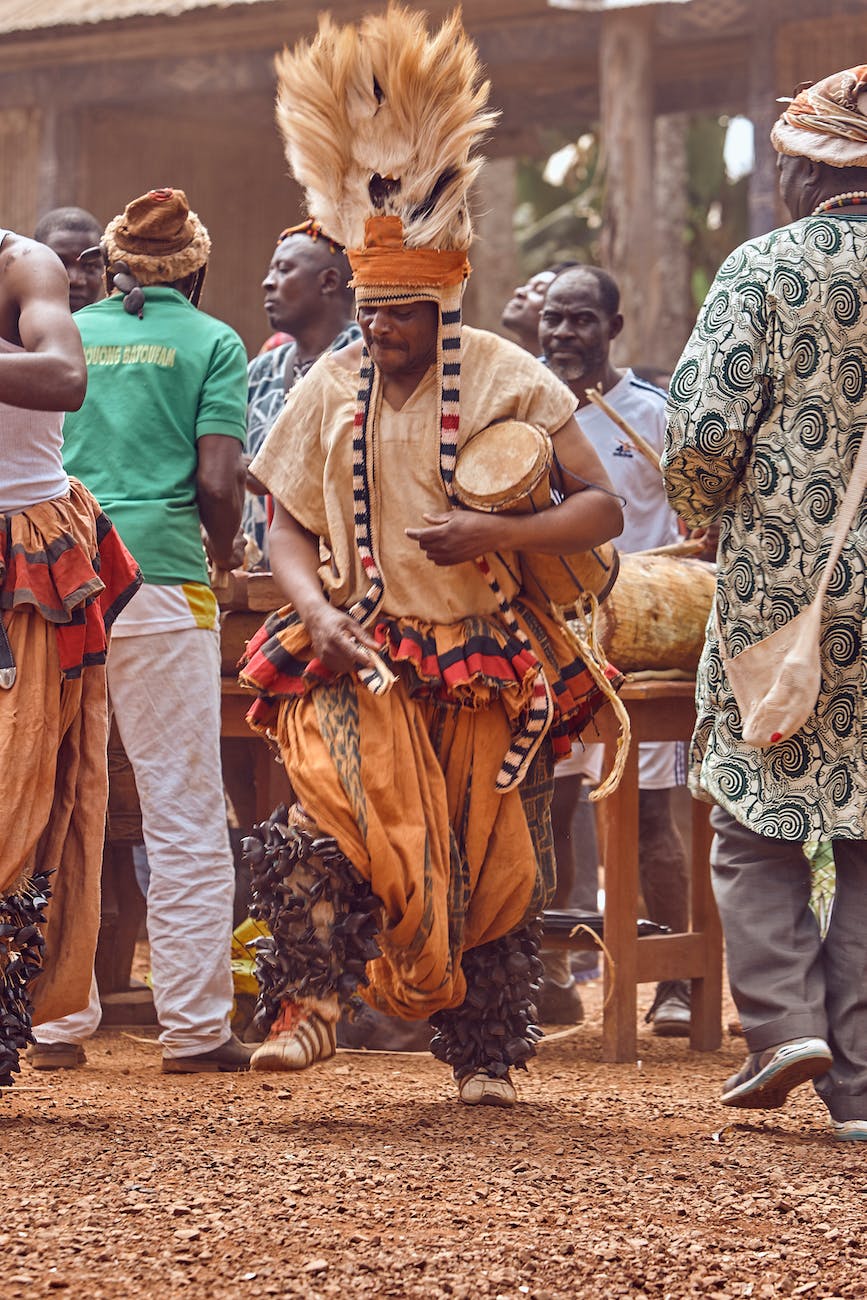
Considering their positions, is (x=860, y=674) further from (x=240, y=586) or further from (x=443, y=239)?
(x=240, y=586)

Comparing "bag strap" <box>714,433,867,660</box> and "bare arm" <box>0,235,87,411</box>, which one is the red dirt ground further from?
"bare arm" <box>0,235,87,411</box>

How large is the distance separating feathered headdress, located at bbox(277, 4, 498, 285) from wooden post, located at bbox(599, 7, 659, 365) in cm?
622

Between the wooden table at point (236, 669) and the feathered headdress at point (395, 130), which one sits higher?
the feathered headdress at point (395, 130)

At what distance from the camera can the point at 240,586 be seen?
6.50m

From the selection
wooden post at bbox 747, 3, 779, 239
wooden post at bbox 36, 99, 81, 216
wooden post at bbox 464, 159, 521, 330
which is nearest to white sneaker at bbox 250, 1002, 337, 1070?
wooden post at bbox 747, 3, 779, 239

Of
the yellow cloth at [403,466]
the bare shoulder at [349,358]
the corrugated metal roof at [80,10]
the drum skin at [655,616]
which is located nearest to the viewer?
the yellow cloth at [403,466]

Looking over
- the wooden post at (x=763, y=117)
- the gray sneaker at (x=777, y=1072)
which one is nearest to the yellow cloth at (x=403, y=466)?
the gray sneaker at (x=777, y=1072)

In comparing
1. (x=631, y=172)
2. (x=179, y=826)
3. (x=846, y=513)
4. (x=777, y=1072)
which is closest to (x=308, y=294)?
(x=179, y=826)

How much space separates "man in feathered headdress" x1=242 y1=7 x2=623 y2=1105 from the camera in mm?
4504

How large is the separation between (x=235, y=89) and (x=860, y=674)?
28.8 ft

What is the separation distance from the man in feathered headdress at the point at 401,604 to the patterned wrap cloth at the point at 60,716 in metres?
0.39

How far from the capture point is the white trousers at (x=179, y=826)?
571 centimetres

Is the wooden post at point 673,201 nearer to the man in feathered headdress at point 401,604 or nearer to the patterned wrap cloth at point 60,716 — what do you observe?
the man in feathered headdress at point 401,604

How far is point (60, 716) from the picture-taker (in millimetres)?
4613
